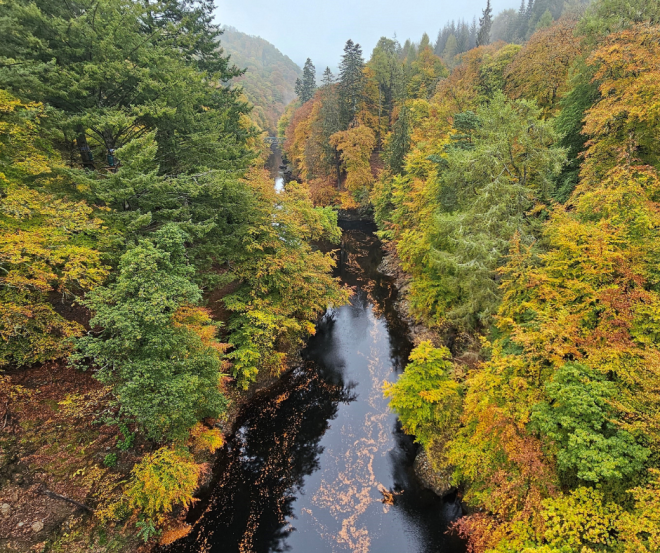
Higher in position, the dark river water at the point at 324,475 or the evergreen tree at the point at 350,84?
the evergreen tree at the point at 350,84

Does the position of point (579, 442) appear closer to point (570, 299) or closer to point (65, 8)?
point (570, 299)

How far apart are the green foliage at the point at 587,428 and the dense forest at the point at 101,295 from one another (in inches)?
436

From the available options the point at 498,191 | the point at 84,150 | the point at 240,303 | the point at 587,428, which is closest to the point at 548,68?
the point at 498,191

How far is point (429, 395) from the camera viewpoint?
45.1 feet

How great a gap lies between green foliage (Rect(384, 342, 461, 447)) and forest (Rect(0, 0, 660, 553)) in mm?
100

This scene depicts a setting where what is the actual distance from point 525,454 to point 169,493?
11.4m

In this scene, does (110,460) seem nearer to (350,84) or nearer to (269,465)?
(269,465)

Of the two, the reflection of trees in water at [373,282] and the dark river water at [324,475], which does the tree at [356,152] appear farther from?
the dark river water at [324,475]

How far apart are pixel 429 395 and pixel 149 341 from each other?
11.3 meters

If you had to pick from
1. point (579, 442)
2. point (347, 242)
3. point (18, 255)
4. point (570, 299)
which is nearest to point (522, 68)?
point (347, 242)

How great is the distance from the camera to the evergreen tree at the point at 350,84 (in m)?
48.8

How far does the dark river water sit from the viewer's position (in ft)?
40.7

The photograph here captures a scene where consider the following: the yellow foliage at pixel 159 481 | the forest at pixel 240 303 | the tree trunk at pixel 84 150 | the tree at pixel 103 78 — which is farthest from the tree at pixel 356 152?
the yellow foliage at pixel 159 481

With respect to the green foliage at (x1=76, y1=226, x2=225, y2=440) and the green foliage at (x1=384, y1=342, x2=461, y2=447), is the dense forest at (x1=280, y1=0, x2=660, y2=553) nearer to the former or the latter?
the green foliage at (x1=384, y1=342, x2=461, y2=447)
